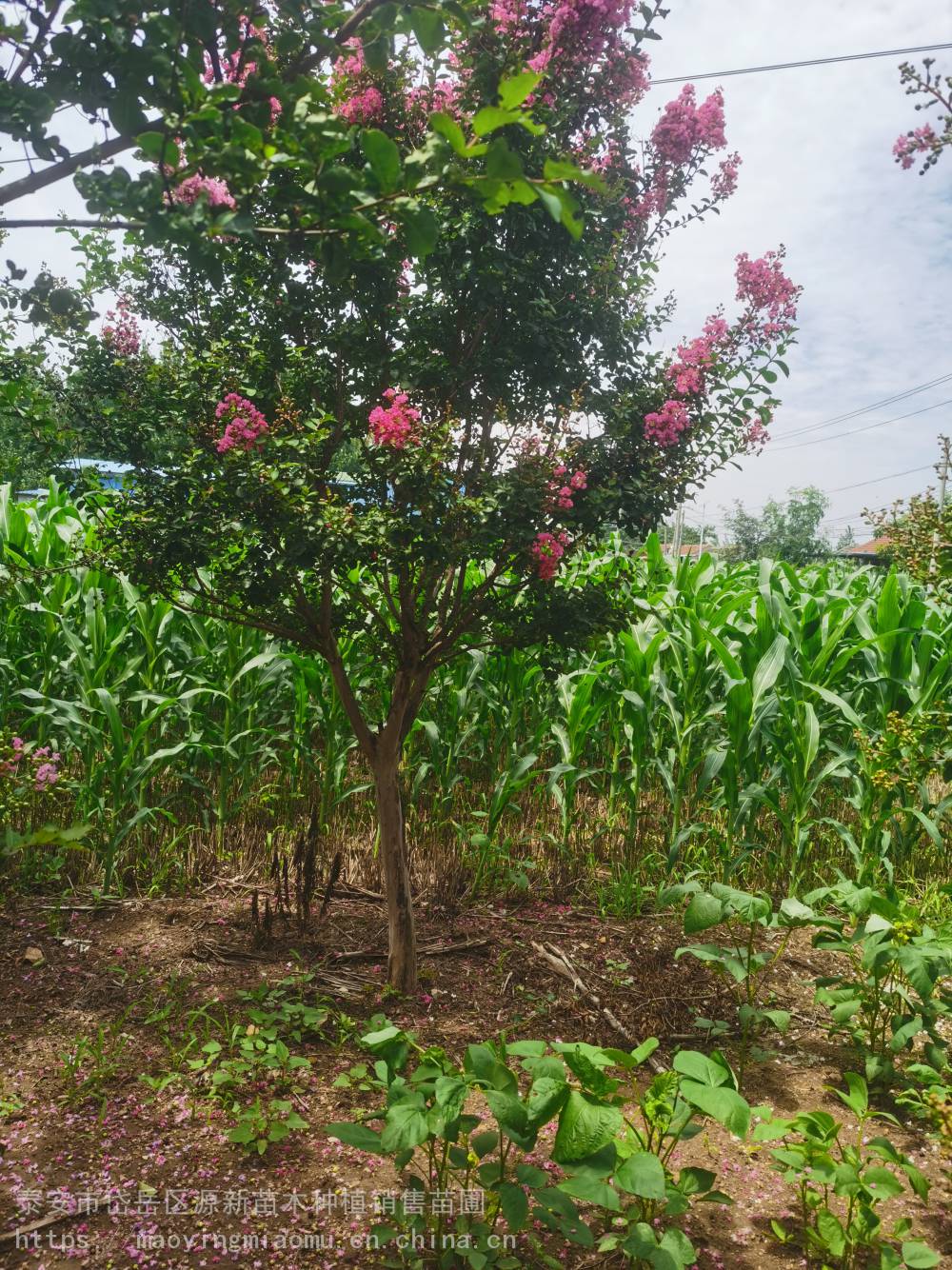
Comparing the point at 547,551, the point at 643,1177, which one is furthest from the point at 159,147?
the point at 643,1177

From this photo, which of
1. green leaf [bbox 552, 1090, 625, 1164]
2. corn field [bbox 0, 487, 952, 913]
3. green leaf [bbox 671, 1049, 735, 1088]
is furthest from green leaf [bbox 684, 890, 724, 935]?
corn field [bbox 0, 487, 952, 913]

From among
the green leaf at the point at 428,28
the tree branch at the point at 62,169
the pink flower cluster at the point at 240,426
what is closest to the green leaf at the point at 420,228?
the green leaf at the point at 428,28

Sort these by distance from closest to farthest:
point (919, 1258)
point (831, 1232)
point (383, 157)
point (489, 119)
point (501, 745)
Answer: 1. point (489, 119)
2. point (383, 157)
3. point (919, 1258)
4. point (831, 1232)
5. point (501, 745)

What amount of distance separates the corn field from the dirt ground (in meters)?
0.34

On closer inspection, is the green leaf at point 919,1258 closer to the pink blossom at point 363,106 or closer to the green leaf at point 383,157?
the green leaf at point 383,157

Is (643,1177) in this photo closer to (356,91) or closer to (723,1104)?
(723,1104)

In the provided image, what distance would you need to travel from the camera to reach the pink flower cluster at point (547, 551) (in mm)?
2432

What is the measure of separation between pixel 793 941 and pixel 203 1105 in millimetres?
2312

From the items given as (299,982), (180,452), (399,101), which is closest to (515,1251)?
(299,982)

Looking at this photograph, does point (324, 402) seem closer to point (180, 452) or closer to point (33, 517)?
point (180, 452)

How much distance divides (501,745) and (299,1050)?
187 cm

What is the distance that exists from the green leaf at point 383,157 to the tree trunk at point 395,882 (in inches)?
78.0

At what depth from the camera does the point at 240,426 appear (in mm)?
2363

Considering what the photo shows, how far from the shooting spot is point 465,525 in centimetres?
252
